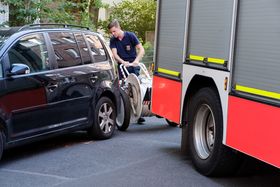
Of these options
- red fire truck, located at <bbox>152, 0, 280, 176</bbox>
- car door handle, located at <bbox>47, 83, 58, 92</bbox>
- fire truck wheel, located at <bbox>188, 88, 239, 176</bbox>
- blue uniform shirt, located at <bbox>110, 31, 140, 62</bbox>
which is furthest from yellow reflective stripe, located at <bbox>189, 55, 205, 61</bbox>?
blue uniform shirt, located at <bbox>110, 31, 140, 62</bbox>

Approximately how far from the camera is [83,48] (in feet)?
29.3

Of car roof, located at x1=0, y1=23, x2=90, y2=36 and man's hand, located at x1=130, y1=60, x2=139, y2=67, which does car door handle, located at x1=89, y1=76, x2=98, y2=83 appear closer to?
car roof, located at x1=0, y1=23, x2=90, y2=36

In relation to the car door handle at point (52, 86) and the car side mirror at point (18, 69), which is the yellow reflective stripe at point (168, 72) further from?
the car side mirror at point (18, 69)

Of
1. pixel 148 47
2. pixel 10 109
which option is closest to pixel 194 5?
pixel 10 109

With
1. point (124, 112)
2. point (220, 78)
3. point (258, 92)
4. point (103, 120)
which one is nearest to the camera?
point (258, 92)

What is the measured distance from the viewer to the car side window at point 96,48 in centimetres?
917

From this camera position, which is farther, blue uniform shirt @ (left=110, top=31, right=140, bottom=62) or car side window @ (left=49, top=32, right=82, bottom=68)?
blue uniform shirt @ (left=110, top=31, right=140, bottom=62)

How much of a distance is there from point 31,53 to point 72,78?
840mm

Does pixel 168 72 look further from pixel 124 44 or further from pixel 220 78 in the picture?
pixel 124 44

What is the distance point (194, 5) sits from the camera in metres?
6.98

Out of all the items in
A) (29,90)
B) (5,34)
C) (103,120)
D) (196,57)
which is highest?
(5,34)

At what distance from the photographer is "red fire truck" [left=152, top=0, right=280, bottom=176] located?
17.4 ft

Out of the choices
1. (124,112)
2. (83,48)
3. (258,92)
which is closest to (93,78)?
(83,48)

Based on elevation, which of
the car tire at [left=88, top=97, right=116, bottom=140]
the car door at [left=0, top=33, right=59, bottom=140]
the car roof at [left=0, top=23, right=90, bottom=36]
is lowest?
the car tire at [left=88, top=97, right=116, bottom=140]
